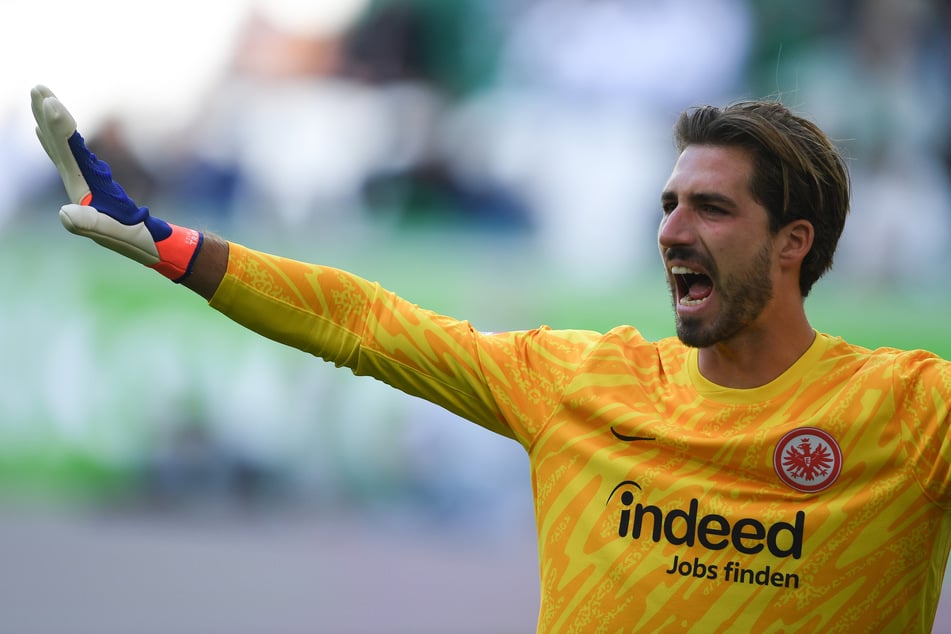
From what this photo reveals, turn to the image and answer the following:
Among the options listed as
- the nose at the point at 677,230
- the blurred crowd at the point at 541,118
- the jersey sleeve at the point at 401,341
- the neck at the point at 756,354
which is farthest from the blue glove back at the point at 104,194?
the blurred crowd at the point at 541,118

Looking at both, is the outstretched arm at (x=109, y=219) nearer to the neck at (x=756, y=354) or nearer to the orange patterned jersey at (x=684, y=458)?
the orange patterned jersey at (x=684, y=458)

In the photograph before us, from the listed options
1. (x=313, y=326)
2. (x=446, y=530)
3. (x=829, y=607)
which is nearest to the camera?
(x=829, y=607)

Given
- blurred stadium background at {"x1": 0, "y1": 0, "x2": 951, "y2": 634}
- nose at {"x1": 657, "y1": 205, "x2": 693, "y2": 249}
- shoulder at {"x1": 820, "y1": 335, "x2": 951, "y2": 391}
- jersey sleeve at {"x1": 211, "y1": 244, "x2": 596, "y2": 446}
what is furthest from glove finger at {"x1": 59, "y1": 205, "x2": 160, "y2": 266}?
blurred stadium background at {"x1": 0, "y1": 0, "x2": 951, "y2": 634}

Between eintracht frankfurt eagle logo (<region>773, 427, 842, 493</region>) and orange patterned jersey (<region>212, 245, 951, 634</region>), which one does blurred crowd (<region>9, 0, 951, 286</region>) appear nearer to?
orange patterned jersey (<region>212, 245, 951, 634</region>)

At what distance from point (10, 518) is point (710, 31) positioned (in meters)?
5.61

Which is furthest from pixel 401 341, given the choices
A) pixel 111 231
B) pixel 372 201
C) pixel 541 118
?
pixel 541 118

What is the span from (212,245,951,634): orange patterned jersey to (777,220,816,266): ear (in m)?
0.26

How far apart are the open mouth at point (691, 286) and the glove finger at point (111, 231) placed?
4.13ft

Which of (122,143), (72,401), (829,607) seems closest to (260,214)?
(122,143)

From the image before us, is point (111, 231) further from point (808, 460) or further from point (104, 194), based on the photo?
point (808, 460)

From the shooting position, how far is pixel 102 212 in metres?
2.52

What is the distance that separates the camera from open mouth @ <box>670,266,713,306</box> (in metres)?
2.80

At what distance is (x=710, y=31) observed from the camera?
7.51m

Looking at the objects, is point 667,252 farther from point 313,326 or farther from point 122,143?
point 122,143
